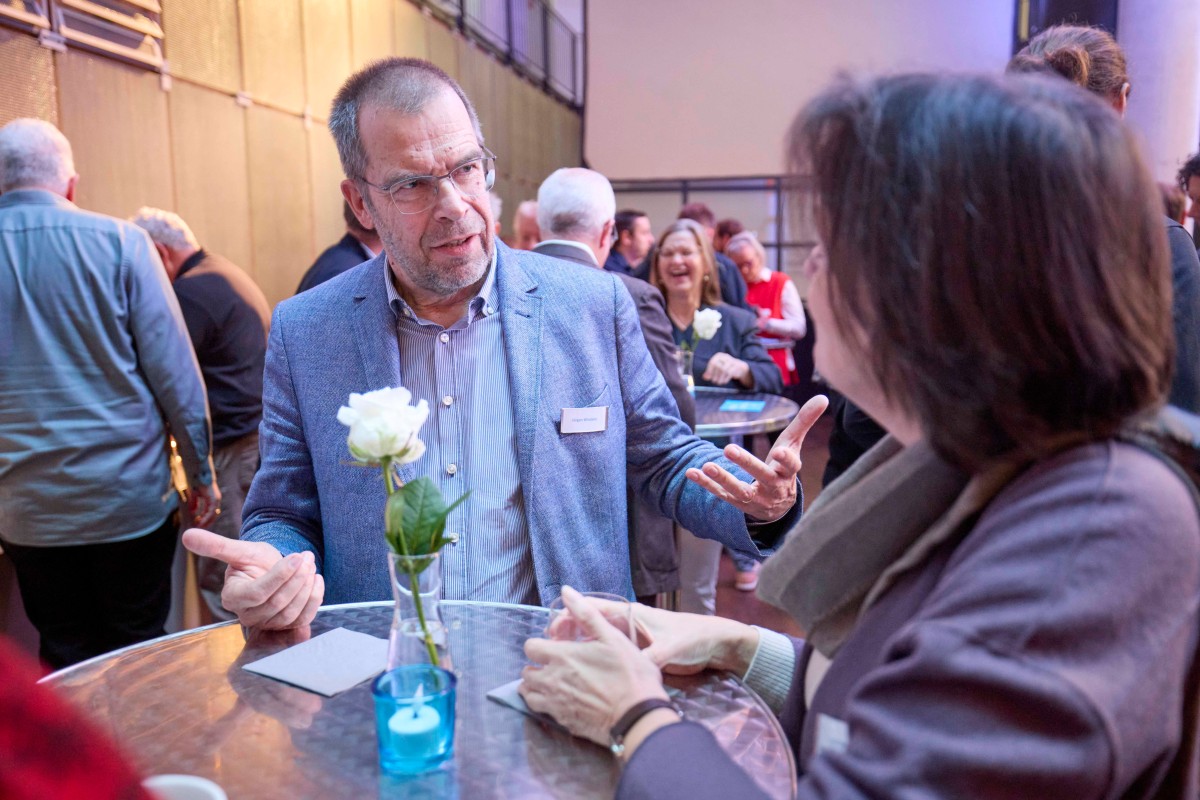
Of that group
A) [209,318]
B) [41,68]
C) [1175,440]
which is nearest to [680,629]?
[1175,440]

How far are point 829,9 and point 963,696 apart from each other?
1339 centimetres

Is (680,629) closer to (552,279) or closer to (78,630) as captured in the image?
(552,279)

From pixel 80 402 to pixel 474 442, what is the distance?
176 centimetres

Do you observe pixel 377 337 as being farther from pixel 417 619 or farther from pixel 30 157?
pixel 30 157

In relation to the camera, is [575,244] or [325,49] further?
[325,49]

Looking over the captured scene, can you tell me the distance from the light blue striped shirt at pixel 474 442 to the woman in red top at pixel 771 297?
4835 mm

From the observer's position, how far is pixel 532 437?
A: 1.89m

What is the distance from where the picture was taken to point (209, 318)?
3762 millimetres

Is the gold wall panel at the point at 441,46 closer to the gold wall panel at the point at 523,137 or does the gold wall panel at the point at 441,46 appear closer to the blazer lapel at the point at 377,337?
the gold wall panel at the point at 523,137

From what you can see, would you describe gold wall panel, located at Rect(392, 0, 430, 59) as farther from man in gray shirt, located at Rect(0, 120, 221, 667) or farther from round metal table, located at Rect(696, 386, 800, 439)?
man in gray shirt, located at Rect(0, 120, 221, 667)

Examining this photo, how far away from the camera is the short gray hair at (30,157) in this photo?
9.59 feet


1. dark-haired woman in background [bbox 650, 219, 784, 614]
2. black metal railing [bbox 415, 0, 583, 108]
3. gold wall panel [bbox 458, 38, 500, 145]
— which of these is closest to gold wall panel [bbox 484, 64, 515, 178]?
gold wall panel [bbox 458, 38, 500, 145]

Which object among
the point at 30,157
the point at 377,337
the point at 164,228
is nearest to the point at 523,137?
the point at 164,228

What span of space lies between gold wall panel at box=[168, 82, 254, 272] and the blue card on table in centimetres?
283
